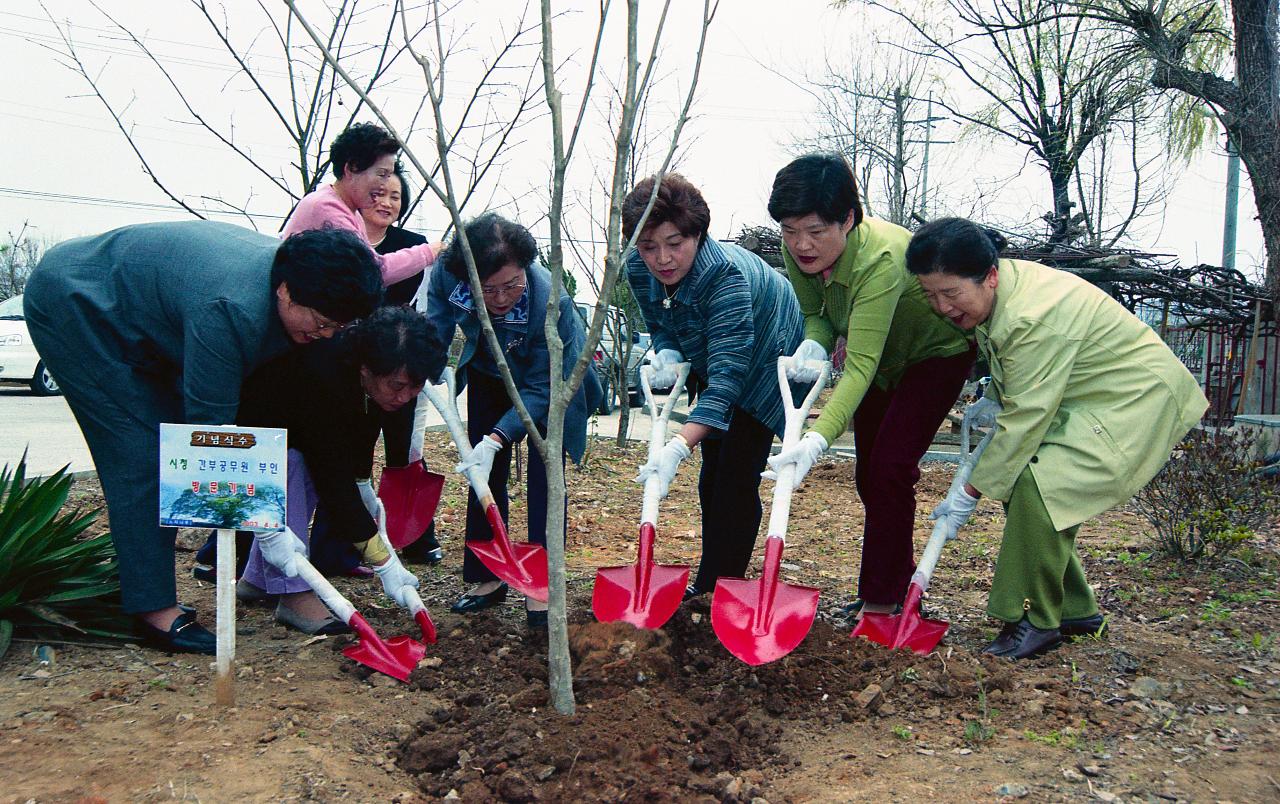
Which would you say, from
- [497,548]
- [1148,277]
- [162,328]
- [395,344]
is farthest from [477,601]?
[1148,277]

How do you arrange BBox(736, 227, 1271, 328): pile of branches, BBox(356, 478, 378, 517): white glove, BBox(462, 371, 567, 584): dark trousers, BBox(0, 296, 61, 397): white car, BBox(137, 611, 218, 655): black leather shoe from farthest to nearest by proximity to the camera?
BBox(0, 296, 61, 397): white car → BBox(736, 227, 1271, 328): pile of branches → BBox(462, 371, 567, 584): dark trousers → BBox(356, 478, 378, 517): white glove → BBox(137, 611, 218, 655): black leather shoe

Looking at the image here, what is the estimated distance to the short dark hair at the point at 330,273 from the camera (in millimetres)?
2367

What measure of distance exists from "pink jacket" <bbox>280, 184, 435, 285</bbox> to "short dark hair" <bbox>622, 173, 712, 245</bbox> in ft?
2.98

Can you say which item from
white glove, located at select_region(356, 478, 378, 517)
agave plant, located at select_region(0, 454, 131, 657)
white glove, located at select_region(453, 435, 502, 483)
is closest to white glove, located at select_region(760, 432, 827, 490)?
white glove, located at select_region(453, 435, 502, 483)

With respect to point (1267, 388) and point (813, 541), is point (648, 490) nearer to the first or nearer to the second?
point (813, 541)

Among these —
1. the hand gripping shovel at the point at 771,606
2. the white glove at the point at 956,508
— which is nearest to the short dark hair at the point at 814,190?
the hand gripping shovel at the point at 771,606

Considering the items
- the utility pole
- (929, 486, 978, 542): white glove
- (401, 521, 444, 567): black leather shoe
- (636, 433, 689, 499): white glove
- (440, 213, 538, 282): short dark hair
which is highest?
the utility pole

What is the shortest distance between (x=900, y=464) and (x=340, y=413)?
1.82 meters

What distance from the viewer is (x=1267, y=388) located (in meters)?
9.39

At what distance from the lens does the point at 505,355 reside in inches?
127

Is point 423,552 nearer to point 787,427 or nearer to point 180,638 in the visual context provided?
point 180,638

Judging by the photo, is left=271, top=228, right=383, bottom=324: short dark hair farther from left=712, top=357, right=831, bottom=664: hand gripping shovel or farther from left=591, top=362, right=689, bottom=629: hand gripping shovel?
left=712, top=357, right=831, bottom=664: hand gripping shovel

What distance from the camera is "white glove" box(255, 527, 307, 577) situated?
8.46 feet

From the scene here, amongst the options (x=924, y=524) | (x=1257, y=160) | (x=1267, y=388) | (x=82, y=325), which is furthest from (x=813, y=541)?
(x=1267, y=388)
